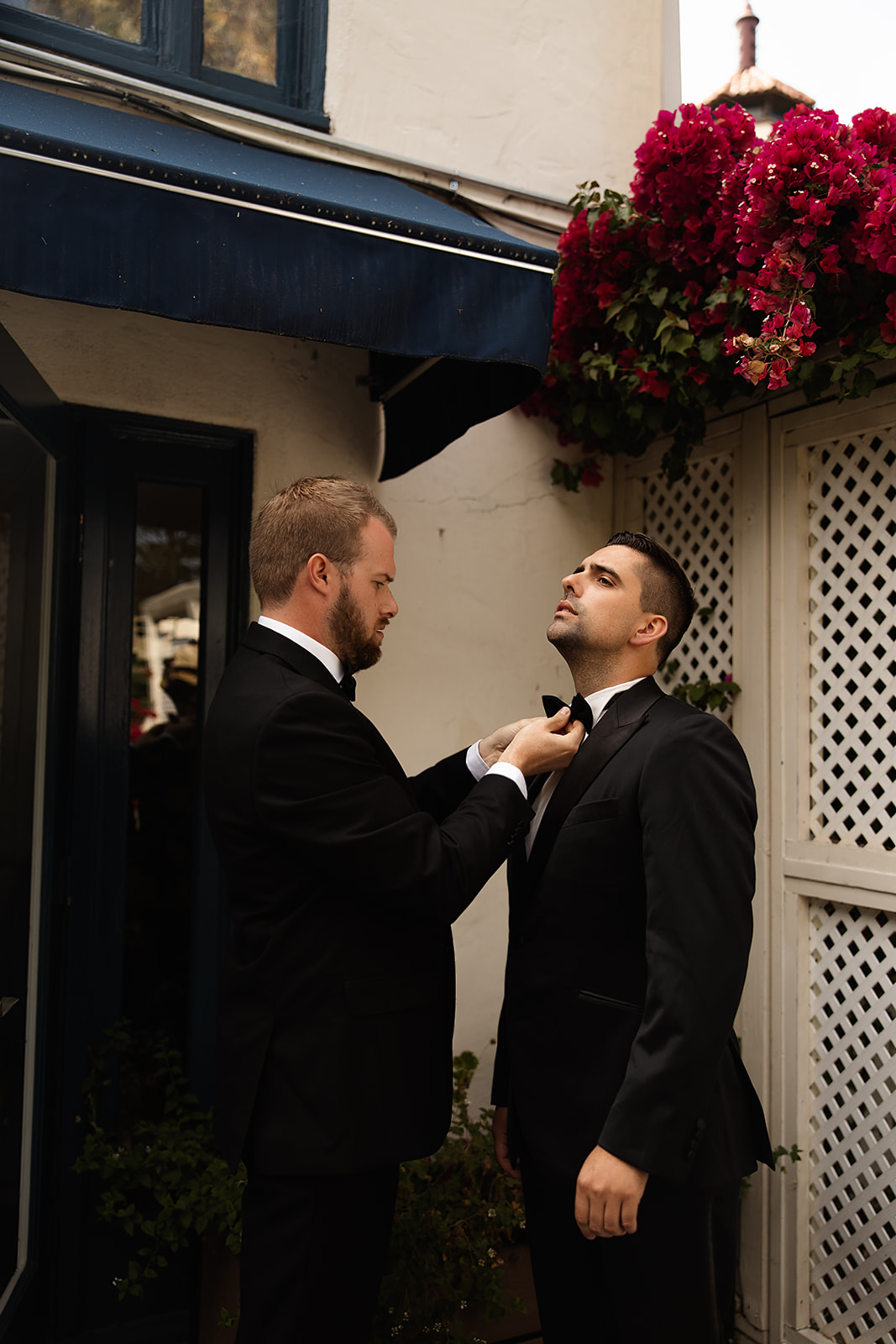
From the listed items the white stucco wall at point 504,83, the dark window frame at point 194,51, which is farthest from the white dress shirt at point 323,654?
the white stucco wall at point 504,83

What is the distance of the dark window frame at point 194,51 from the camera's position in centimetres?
300

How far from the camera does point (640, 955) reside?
1.99 metres

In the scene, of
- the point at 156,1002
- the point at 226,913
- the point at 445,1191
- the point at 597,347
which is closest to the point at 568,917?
the point at 445,1191

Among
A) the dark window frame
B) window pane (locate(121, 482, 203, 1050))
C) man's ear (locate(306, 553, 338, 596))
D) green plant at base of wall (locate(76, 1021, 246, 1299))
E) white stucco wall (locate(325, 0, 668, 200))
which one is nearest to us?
man's ear (locate(306, 553, 338, 596))

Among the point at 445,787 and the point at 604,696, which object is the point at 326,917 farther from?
the point at 604,696

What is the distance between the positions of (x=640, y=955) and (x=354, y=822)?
2.11ft

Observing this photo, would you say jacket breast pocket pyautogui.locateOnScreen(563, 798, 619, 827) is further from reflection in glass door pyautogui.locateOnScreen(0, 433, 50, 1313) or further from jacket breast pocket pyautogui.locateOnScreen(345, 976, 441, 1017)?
reflection in glass door pyautogui.locateOnScreen(0, 433, 50, 1313)

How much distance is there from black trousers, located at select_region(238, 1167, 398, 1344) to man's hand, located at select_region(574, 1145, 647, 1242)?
1.51 feet

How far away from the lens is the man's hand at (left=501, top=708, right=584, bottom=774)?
2160mm

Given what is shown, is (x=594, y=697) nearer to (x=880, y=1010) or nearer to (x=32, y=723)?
(x=880, y=1010)

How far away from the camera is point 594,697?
2.30 metres

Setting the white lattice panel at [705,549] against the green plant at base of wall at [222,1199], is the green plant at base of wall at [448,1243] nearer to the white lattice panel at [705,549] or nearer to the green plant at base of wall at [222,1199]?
the green plant at base of wall at [222,1199]

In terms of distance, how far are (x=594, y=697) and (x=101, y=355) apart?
1.93 m

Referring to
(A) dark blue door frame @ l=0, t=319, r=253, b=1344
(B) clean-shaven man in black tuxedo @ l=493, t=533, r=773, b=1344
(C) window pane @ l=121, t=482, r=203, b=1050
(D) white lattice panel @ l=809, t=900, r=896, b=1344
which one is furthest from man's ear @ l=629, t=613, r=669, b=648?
(C) window pane @ l=121, t=482, r=203, b=1050
